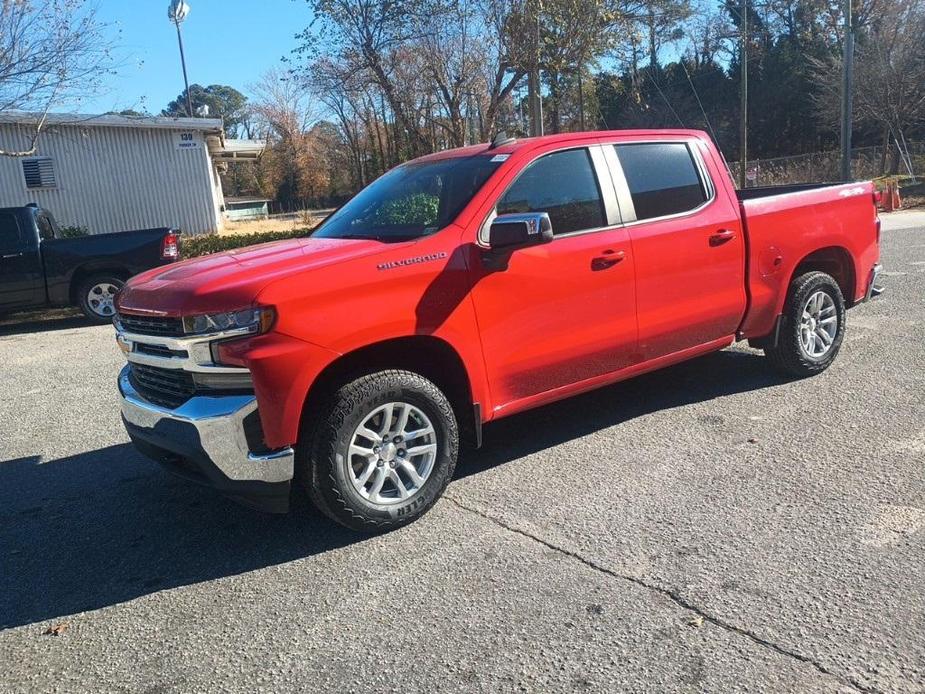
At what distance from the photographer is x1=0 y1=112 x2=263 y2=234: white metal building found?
69.4ft

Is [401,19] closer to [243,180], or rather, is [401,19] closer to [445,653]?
[445,653]

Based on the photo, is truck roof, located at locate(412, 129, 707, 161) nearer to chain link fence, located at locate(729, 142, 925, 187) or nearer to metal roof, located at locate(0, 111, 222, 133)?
metal roof, located at locate(0, 111, 222, 133)

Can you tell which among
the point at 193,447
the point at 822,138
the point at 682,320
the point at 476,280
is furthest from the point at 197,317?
the point at 822,138

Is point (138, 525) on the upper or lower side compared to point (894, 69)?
lower

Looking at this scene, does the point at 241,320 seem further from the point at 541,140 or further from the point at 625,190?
the point at 625,190

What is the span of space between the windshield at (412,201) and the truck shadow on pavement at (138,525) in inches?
58.6

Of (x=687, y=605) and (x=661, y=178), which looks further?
(x=661, y=178)

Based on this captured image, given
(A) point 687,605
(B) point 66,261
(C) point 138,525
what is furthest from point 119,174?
(A) point 687,605

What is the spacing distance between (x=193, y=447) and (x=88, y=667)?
3.17 ft

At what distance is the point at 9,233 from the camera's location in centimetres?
1114

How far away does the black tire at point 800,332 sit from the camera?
5836 millimetres

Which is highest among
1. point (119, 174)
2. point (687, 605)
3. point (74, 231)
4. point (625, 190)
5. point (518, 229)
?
point (119, 174)

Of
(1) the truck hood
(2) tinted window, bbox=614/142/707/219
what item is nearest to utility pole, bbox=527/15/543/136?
(2) tinted window, bbox=614/142/707/219

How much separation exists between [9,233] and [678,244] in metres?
9.83
